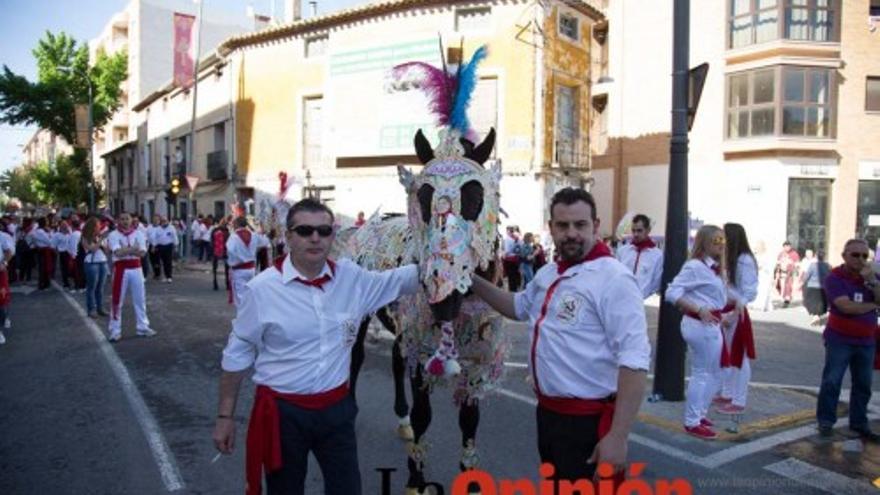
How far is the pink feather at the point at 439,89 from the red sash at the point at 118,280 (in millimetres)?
7519

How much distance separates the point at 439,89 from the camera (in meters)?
4.19

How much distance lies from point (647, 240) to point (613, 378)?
5499 mm

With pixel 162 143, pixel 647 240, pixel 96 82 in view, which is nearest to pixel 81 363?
pixel 647 240

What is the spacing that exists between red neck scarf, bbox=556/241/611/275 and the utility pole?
419cm

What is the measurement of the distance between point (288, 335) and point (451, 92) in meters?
2.04

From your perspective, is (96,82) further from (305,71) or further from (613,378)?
(613,378)

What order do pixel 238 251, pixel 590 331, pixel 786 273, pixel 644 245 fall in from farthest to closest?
1. pixel 786 273
2. pixel 238 251
3. pixel 644 245
4. pixel 590 331

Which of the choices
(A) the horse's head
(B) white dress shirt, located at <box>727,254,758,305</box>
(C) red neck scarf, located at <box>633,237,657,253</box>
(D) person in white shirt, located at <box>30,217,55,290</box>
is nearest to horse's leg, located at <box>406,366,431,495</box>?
(A) the horse's head

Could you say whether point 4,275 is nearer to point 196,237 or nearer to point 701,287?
point 701,287

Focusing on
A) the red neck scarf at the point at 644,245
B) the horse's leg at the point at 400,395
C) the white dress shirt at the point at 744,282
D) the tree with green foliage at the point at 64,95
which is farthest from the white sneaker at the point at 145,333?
the tree with green foliage at the point at 64,95

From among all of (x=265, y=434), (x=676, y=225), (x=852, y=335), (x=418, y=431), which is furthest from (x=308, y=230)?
(x=852, y=335)

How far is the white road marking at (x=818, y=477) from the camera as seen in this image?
472 centimetres

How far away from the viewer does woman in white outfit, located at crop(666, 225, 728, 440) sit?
5750 mm

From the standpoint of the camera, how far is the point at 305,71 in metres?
26.0
